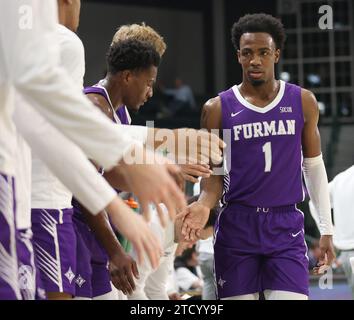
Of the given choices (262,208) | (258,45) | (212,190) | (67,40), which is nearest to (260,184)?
(262,208)

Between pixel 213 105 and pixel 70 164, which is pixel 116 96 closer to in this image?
pixel 213 105

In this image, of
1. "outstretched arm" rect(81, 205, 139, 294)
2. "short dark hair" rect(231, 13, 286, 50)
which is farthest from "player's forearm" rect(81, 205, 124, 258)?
"short dark hair" rect(231, 13, 286, 50)

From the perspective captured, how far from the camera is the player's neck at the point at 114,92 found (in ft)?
17.3

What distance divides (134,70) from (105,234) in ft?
4.28

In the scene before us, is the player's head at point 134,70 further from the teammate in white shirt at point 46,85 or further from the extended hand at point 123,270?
the teammate in white shirt at point 46,85

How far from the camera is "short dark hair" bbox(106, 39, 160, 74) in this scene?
534cm

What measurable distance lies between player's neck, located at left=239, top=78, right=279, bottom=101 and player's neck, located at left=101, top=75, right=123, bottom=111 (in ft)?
2.81

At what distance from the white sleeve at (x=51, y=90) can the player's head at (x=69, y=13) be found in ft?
6.36

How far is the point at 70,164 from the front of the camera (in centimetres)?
232

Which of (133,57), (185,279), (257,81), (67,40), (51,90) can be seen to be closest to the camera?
(51,90)

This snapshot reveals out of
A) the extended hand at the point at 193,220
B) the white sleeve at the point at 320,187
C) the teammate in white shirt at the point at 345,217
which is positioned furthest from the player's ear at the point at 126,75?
the teammate in white shirt at the point at 345,217
